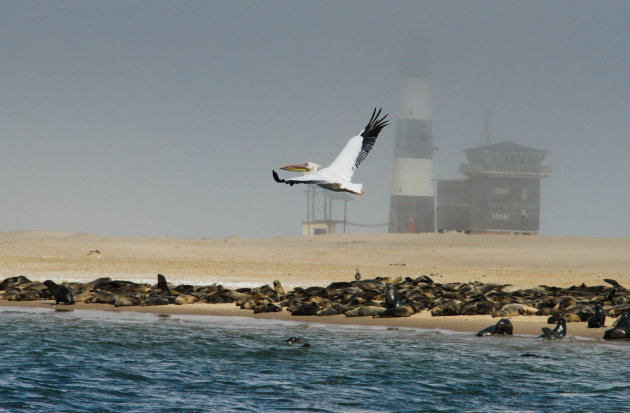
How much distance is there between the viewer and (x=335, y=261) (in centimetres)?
4797

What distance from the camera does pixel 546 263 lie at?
4656cm

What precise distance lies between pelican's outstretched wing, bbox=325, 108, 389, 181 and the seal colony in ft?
17.6

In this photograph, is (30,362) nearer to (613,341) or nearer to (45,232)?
(613,341)

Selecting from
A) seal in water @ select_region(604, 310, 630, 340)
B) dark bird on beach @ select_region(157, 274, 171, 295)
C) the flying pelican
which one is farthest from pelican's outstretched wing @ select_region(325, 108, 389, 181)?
dark bird on beach @ select_region(157, 274, 171, 295)

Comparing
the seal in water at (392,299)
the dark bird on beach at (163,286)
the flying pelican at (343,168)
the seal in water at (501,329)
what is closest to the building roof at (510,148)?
the dark bird on beach at (163,286)

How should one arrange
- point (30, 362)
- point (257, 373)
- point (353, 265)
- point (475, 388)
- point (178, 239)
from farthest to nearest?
point (178, 239)
point (353, 265)
point (30, 362)
point (257, 373)
point (475, 388)

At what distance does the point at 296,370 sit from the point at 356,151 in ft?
15.4

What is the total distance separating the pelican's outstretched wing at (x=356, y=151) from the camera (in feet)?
55.3

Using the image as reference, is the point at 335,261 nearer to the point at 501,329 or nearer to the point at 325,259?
the point at 325,259

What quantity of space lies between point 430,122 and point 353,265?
7325 centimetres

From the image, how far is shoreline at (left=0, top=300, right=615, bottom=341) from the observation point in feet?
67.2

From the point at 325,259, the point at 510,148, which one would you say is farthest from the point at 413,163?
the point at 325,259

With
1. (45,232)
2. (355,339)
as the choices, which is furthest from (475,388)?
(45,232)

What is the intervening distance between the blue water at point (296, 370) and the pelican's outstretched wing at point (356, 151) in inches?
145
